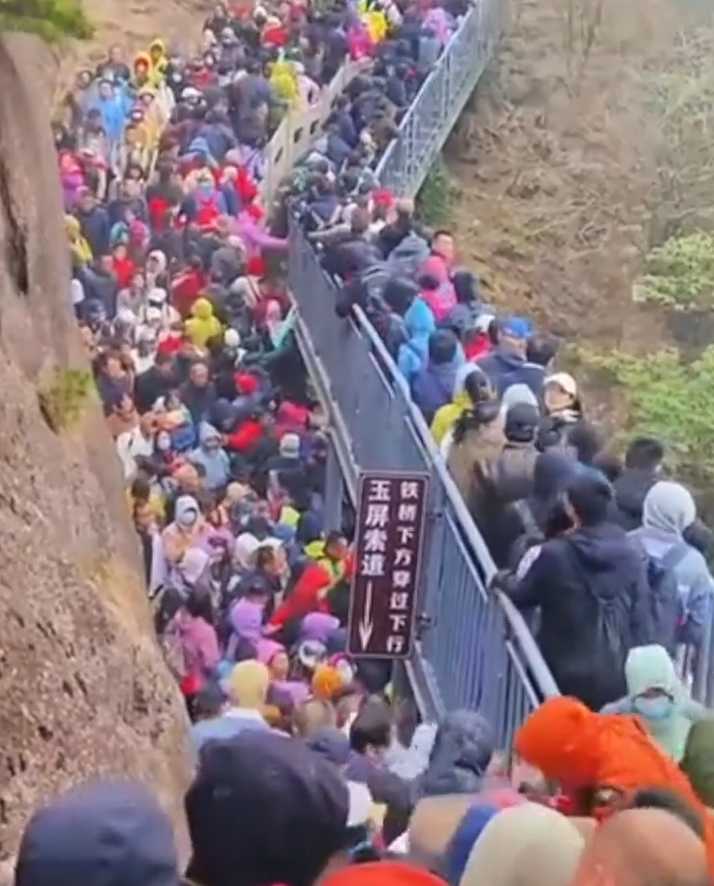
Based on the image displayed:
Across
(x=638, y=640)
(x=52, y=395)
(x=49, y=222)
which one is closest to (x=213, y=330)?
(x=49, y=222)

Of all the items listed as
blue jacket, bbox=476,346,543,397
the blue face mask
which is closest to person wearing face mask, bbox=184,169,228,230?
blue jacket, bbox=476,346,543,397

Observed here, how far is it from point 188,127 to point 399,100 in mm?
4503

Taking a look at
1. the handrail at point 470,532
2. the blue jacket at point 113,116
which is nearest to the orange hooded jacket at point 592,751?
the handrail at point 470,532

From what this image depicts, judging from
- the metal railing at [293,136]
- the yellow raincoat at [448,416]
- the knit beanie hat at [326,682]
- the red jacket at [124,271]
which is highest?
the yellow raincoat at [448,416]

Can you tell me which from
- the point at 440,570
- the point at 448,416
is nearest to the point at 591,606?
the point at 440,570

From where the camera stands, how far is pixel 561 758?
4359 mm

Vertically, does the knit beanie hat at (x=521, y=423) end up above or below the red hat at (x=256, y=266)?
above

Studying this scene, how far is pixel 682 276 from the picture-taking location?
95.0ft

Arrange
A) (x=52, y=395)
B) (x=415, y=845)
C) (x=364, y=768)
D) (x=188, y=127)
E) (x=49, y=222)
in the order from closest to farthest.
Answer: (x=415, y=845)
(x=364, y=768)
(x=52, y=395)
(x=49, y=222)
(x=188, y=127)

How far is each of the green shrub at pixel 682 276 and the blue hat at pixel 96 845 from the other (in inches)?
995

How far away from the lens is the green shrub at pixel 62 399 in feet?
27.1

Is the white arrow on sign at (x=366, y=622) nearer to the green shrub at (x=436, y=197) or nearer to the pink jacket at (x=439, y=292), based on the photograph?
the pink jacket at (x=439, y=292)

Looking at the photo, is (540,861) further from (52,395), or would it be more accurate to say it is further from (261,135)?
(261,135)

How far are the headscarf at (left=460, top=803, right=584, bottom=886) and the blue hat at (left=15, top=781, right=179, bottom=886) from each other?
0.53 meters
